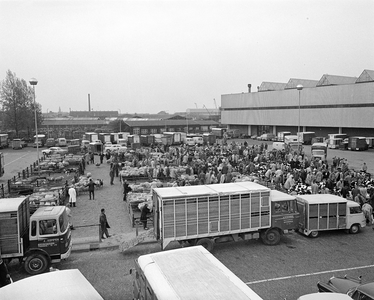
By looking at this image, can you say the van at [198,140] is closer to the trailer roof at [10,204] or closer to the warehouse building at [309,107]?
the warehouse building at [309,107]

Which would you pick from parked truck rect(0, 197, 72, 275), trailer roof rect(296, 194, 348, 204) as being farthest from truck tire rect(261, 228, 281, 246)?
parked truck rect(0, 197, 72, 275)

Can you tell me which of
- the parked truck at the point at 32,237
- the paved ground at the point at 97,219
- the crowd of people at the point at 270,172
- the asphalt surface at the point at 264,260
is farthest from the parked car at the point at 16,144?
the parked truck at the point at 32,237

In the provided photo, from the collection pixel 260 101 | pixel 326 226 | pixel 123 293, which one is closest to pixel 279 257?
pixel 326 226

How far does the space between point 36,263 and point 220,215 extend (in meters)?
6.25

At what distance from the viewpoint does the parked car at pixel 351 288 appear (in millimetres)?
7964

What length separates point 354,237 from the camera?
14453 mm

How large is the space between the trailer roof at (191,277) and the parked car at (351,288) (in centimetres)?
329

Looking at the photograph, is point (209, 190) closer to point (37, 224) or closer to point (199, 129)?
point (37, 224)

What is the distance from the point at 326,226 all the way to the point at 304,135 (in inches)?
1638

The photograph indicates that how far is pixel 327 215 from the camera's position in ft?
47.3

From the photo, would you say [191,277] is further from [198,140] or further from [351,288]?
[198,140]

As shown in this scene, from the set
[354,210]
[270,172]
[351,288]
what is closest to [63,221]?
[351,288]

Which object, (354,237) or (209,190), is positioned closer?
(209,190)

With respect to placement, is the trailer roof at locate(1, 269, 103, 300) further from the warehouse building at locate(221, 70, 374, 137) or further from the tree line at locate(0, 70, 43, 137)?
the tree line at locate(0, 70, 43, 137)
